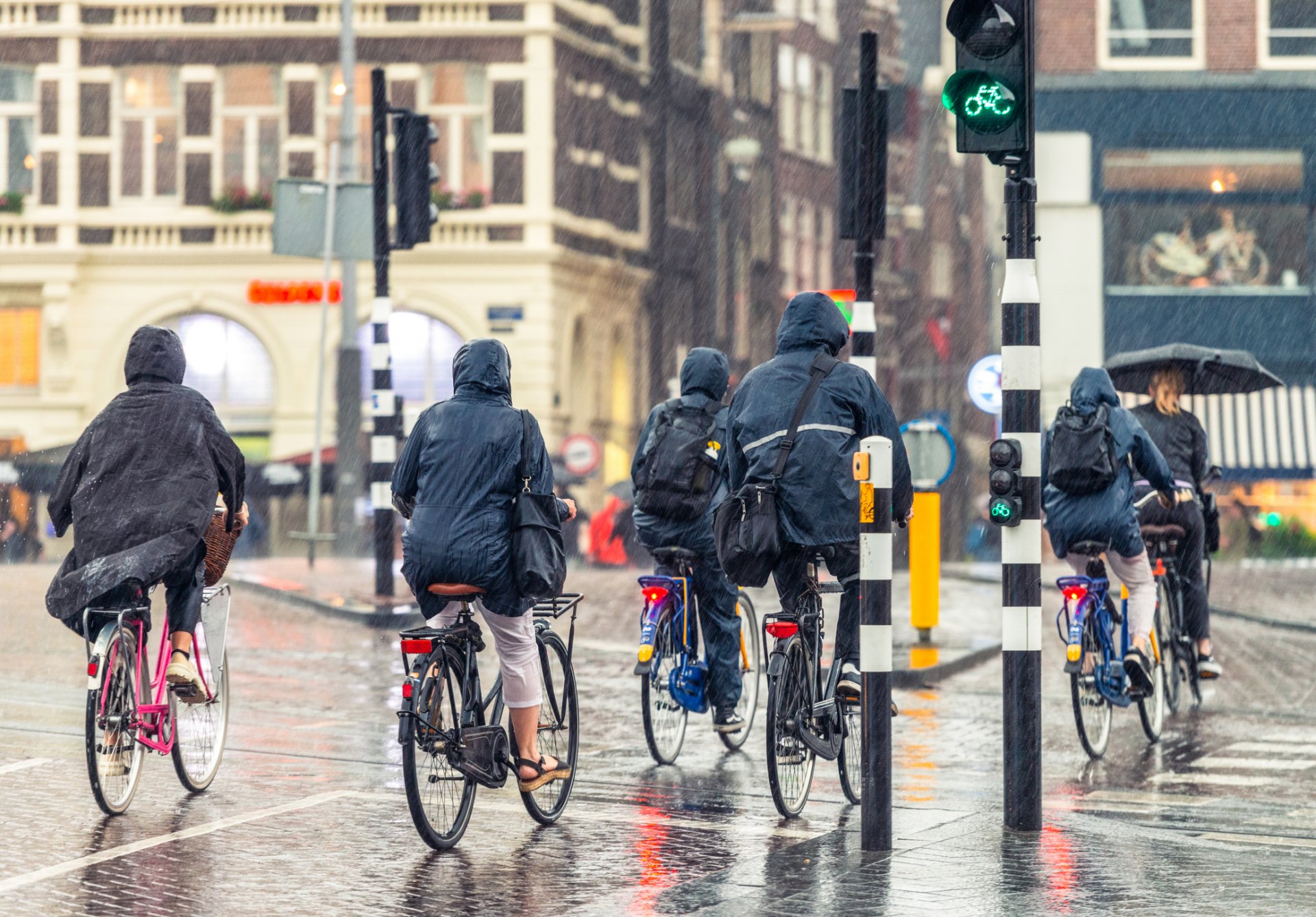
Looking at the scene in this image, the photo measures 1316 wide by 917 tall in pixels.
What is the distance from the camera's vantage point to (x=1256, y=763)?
10.1m

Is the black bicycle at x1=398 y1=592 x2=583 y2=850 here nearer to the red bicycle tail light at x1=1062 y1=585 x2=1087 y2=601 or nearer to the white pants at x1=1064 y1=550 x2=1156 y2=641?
the red bicycle tail light at x1=1062 y1=585 x2=1087 y2=601

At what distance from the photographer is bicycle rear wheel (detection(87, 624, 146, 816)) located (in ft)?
25.2

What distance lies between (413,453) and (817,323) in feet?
5.53

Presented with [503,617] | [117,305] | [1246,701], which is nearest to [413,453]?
[503,617]

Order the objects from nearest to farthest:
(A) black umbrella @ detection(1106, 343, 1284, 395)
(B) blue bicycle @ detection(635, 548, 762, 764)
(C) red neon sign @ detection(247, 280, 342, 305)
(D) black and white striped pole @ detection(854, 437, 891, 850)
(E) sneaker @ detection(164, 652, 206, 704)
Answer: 1. (D) black and white striped pole @ detection(854, 437, 891, 850)
2. (E) sneaker @ detection(164, 652, 206, 704)
3. (B) blue bicycle @ detection(635, 548, 762, 764)
4. (A) black umbrella @ detection(1106, 343, 1284, 395)
5. (C) red neon sign @ detection(247, 280, 342, 305)

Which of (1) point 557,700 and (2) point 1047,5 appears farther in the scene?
(2) point 1047,5

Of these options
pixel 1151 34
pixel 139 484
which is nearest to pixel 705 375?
pixel 139 484

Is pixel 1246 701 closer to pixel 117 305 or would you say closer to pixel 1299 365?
pixel 1299 365

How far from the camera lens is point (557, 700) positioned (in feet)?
27.3

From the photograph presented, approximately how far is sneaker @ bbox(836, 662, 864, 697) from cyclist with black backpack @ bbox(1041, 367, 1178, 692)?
2.30m

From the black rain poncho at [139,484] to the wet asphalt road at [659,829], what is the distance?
0.95 meters

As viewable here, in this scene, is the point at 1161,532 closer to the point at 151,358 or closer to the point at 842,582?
the point at 842,582

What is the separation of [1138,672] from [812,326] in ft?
10.5

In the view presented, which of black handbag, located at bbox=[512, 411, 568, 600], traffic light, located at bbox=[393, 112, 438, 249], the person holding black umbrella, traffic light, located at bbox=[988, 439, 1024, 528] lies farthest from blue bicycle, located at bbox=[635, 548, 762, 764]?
traffic light, located at bbox=[393, 112, 438, 249]
